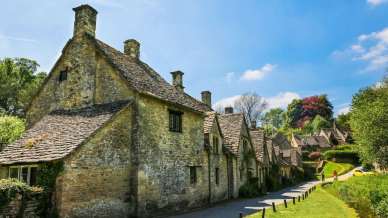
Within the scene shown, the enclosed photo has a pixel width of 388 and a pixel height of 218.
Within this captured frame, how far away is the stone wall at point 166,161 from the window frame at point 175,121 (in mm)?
260

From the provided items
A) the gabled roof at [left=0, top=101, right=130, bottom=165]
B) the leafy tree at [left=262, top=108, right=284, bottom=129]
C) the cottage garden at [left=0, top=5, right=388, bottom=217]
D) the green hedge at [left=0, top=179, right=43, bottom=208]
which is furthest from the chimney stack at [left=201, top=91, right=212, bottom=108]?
the leafy tree at [left=262, top=108, right=284, bottom=129]

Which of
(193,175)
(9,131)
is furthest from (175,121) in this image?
(9,131)

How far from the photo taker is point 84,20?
20500 mm

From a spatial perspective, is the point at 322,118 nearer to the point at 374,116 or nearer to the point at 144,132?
the point at 374,116

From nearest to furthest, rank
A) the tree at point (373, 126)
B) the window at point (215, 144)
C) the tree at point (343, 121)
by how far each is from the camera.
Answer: the window at point (215, 144) < the tree at point (373, 126) < the tree at point (343, 121)

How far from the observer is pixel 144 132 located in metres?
18.5

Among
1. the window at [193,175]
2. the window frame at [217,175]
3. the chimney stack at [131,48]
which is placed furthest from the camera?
the window frame at [217,175]

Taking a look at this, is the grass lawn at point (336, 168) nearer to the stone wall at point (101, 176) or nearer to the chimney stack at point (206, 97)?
the chimney stack at point (206, 97)

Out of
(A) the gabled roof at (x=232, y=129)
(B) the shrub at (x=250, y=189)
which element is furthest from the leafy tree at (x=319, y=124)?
(A) the gabled roof at (x=232, y=129)

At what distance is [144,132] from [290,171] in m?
45.9

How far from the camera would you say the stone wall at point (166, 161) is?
18.3 meters

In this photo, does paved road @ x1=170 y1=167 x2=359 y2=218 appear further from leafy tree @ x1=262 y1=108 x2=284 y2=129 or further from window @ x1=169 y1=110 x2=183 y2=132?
leafy tree @ x1=262 y1=108 x2=284 y2=129

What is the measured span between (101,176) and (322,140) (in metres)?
88.2

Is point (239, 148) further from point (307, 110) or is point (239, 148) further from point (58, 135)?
point (307, 110)
